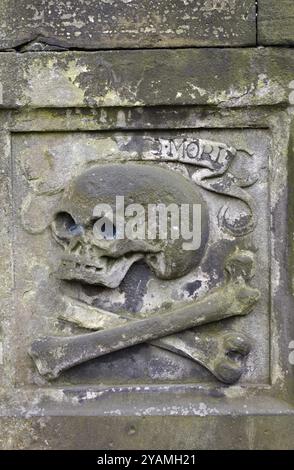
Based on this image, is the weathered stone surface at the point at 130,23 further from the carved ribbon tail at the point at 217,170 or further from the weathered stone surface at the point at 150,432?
the weathered stone surface at the point at 150,432

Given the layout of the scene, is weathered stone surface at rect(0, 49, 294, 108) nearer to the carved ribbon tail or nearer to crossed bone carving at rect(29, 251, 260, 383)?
the carved ribbon tail

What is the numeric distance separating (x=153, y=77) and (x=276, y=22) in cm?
53

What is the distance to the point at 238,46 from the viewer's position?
2676 mm

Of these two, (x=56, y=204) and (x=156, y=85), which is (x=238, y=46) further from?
(x=56, y=204)

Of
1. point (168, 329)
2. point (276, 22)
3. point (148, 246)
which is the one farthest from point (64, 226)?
point (276, 22)

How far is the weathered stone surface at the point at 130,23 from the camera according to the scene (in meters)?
2.67

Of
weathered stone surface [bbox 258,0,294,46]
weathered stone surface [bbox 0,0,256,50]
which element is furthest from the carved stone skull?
weathered stone surface [bbox 258,0,294,46]

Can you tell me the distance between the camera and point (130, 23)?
2.68 m

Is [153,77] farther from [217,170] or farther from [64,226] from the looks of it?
[64,226]

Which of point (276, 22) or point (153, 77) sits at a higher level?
point (276, 22)

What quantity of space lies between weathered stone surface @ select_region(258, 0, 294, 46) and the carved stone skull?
650mm

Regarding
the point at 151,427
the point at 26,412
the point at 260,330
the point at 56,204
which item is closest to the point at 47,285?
the point at 56,204

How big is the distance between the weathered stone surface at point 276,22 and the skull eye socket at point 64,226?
3.43 feet

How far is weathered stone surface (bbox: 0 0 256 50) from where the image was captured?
2.67 metres
